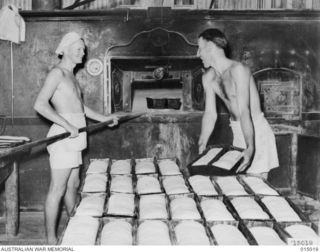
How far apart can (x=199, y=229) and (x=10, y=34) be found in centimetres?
341

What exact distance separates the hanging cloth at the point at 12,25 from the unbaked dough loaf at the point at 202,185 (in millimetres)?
2766

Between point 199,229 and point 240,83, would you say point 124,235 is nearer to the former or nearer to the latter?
point 199,229

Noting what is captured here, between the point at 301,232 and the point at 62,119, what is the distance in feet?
7.05

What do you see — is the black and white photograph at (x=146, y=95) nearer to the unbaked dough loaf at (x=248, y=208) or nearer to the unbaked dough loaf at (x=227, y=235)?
the unbaked dough loaf at (x=248, y=208)

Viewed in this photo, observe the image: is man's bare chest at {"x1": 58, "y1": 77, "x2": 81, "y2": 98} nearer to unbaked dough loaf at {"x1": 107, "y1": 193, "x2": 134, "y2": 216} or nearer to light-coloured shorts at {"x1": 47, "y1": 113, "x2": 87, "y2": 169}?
light-coloured shorts at {"x1": 47, "y1": 113, "x2": 87, "y2": 169}

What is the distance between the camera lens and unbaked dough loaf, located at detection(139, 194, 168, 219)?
2143 millimetres

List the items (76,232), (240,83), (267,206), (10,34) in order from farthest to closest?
(10,34), (240,83), (267,206), (76,232)

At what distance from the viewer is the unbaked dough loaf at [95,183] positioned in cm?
257

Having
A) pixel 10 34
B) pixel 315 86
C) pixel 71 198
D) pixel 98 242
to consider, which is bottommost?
pixel 71 198

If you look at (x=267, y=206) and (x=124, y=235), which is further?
(x=267, y=206)

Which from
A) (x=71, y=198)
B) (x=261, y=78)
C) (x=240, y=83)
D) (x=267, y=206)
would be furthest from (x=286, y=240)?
(x=261, y=78)

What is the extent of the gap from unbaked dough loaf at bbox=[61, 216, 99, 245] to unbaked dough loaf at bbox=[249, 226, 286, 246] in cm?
78

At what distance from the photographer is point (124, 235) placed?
1929 millimetres

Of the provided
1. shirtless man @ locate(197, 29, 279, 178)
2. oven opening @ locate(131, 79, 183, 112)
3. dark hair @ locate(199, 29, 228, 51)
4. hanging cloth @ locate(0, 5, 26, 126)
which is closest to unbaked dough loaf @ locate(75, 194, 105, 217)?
shirtless man @ locate(197, 29, 279, 178)
